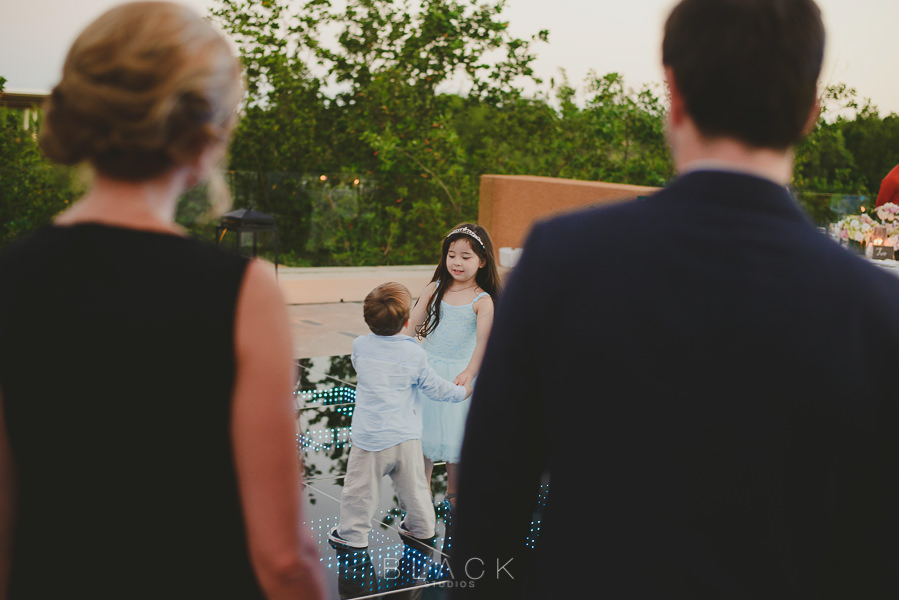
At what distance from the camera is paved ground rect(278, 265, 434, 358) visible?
389 inches

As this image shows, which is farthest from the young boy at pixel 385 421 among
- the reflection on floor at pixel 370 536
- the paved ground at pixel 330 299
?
the paved ground at pixel 330 299

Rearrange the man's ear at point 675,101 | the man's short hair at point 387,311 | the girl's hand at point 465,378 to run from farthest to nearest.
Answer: the girl's hand at point 465,378 < the man's short hair at point 387,311 < the man's ear at point 675,101

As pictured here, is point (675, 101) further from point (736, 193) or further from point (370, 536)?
point (370, 536)

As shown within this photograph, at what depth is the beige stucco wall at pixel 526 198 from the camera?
14.1 m

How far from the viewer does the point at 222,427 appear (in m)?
1.29

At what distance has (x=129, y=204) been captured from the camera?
131 centimetres

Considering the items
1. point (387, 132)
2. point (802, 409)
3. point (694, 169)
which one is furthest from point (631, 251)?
point (387, 132)

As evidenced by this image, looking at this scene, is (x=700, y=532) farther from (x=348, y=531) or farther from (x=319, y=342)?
(x=319, y=342)

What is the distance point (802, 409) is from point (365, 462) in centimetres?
331

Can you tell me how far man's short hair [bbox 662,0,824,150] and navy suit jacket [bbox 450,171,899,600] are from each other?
0.26ft

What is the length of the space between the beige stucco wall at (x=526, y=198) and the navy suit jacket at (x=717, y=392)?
12844 millimetres

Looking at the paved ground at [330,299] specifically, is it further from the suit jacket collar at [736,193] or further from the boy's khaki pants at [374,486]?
the suit jacket collar at [736,193]

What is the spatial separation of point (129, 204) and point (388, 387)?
3.00 metres

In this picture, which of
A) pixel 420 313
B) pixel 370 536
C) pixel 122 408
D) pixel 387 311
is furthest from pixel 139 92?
pixel 420 313
